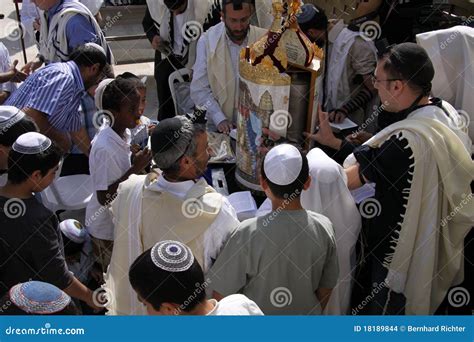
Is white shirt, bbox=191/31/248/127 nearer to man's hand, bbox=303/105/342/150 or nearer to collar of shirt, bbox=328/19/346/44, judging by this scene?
collar of shirt, bbox=328/19/346/44

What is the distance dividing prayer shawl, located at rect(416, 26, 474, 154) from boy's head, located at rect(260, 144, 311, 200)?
1.44 m

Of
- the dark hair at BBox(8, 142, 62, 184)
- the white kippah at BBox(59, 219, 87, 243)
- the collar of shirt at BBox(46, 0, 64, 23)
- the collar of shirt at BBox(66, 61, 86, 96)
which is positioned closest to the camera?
the dark hair at BBox(8, 142, 62, 184)

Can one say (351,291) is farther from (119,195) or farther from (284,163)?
(119,195)

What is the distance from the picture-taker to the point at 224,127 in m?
4.22

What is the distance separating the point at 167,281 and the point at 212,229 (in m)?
0.76

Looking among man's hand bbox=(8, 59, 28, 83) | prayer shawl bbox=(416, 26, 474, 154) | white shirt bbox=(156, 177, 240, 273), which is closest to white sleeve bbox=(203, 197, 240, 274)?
white shirt bbox=(156, 177, 240, 273)

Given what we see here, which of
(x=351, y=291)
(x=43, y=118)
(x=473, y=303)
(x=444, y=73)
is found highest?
(x=444, y=73)

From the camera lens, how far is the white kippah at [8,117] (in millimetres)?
3184

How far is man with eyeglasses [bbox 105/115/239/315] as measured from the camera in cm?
271

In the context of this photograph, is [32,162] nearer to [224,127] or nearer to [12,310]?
[12,310]

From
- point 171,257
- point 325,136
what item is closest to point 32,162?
point 171,257

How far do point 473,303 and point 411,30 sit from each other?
417cm

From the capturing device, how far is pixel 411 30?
6762 mm

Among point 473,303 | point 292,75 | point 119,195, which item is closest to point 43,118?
point 119,195
